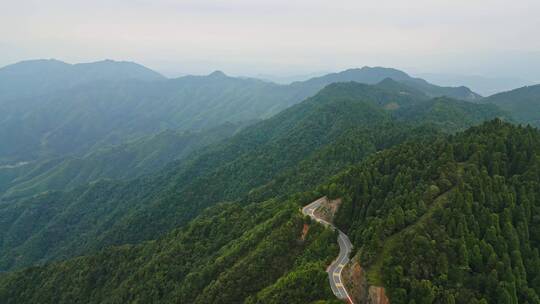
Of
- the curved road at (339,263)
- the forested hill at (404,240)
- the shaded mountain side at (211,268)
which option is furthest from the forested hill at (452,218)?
the shaded mountain side at (211,268)

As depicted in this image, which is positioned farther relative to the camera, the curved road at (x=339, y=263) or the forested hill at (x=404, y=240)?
the curved road at (x=339, y=263)

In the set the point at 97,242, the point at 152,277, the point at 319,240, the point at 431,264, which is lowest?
the point at 97,242

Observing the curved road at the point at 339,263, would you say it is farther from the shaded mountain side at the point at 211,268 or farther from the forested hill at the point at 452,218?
the forested hill at the point at 452,218

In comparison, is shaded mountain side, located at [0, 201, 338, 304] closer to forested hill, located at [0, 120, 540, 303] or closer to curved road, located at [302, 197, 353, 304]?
forested hill, located at [0, 120, 540, 303]

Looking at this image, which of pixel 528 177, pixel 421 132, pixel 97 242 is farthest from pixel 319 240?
pixel 97 242

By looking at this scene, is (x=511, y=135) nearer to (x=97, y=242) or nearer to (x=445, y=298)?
(x=445, y=298)

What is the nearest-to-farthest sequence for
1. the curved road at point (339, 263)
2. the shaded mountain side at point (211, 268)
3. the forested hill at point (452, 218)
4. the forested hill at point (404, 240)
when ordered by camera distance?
the forested hill at point (452, 218) → the forested hill at point (404, 240) → the curved road at point (339, 263) → the shaded mountain side at point (211, 268)

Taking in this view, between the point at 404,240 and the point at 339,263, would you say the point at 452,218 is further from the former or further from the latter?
the point at 339,263
